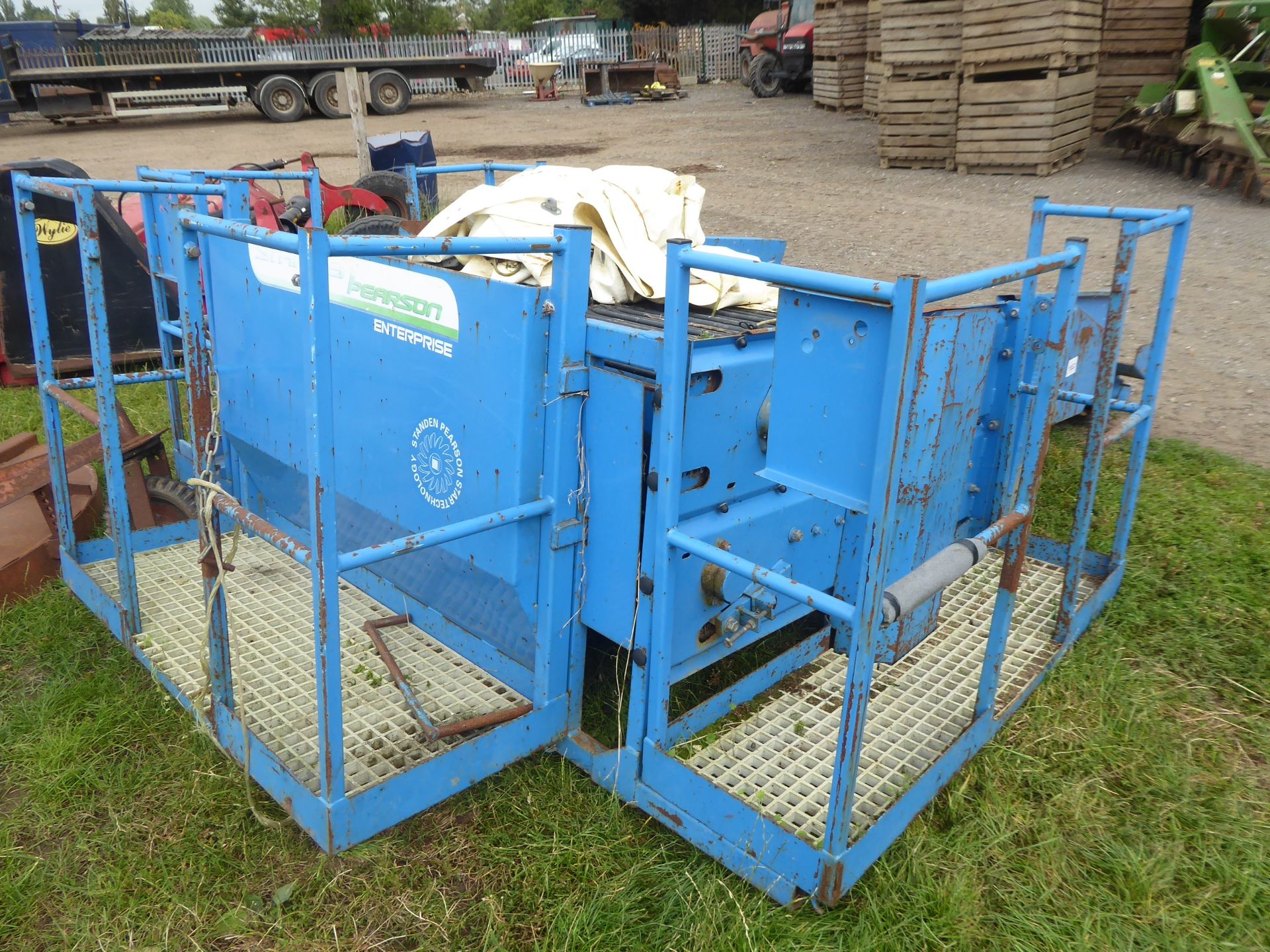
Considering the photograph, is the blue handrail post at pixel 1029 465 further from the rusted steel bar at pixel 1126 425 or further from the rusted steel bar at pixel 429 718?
the rusted steel bar at pixel 429 718

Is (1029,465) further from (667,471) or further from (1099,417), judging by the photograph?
(667,471)

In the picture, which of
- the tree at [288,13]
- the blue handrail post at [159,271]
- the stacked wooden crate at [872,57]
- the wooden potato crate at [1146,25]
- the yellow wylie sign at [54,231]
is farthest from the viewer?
the tree at [288,13]

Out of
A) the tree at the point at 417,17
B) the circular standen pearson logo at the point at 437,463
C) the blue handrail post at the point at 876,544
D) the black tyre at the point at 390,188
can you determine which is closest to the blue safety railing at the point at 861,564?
the blue handrail post at the point at 876,544

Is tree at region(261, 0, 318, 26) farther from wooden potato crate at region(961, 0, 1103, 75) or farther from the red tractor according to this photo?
wooden potato crate at region(961, 0, 1103, 75)

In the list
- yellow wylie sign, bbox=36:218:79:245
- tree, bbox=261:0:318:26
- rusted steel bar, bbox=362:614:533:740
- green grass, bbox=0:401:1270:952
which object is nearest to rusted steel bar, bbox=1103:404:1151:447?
green grass, bbox=0:401:1270:952

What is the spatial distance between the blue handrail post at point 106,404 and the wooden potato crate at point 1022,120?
31.4 ft

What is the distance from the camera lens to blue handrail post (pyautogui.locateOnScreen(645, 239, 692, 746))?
2.14m

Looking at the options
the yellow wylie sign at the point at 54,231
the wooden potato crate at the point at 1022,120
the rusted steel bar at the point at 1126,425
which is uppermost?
the wooden potato crate at the point at 1022,120

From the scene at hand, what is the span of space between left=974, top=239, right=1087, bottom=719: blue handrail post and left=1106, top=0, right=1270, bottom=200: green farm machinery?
7.90 meters

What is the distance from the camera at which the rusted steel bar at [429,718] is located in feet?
8.27

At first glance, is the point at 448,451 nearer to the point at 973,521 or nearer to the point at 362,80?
the point at 973,521

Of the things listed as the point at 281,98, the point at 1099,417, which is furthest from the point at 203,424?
the point at 281,98

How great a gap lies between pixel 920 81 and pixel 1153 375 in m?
8.61

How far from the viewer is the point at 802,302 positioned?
1955 millimetres
